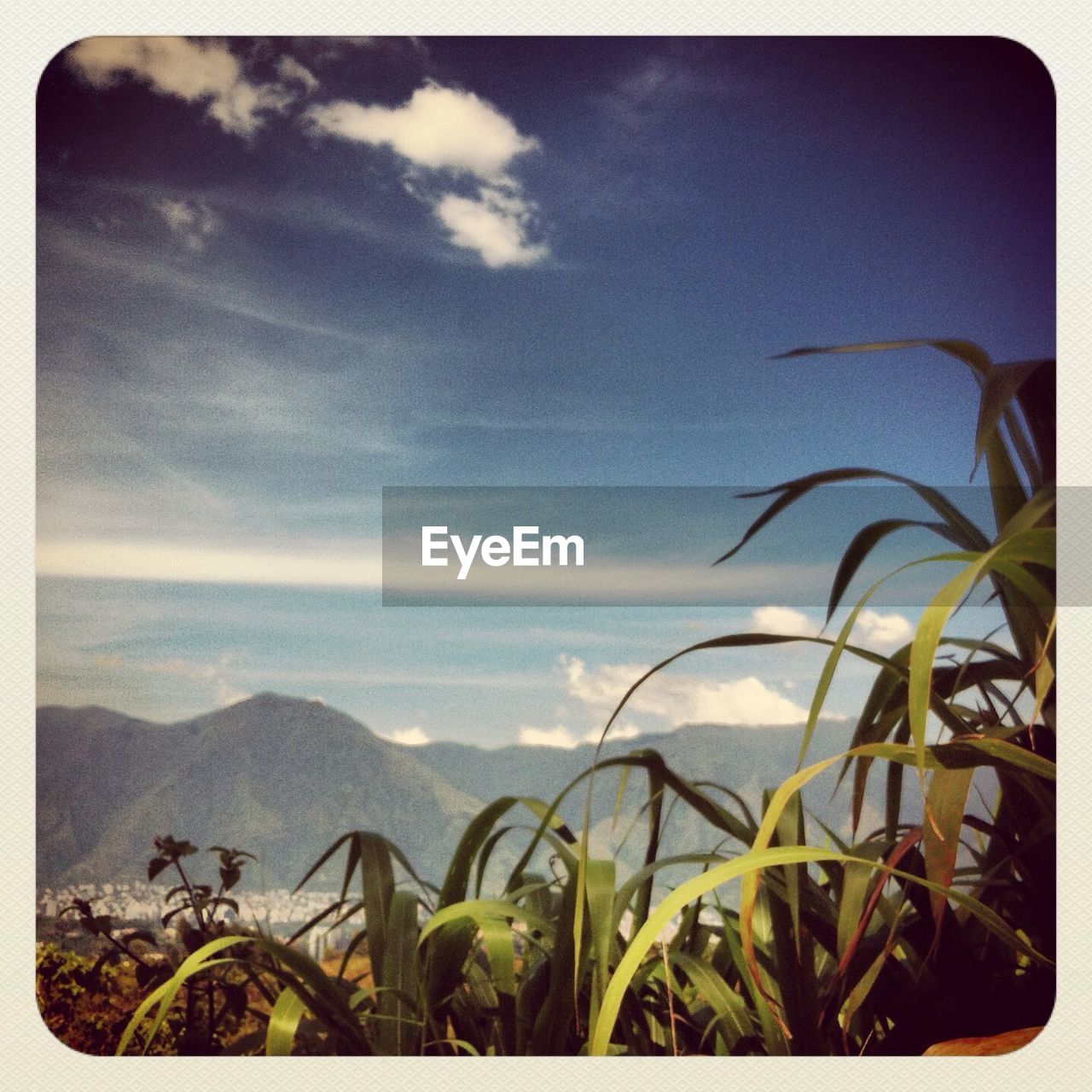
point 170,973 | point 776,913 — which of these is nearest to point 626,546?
point 776,913

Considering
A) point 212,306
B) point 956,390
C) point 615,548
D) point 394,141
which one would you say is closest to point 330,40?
point 394,141

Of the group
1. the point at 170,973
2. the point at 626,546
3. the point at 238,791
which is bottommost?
the point at 170,973

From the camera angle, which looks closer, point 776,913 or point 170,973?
point 776,913

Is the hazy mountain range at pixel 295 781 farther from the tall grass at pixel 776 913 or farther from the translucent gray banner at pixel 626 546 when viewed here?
the translucent gray banner at pixel 626 546

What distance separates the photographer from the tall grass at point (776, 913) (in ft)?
2.91

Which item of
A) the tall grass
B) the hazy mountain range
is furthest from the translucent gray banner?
the hazy mountain range

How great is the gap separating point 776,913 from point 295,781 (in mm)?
463

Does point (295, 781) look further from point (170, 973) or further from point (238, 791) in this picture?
point (170, 973)

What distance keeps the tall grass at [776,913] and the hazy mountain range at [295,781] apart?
22 millimetres

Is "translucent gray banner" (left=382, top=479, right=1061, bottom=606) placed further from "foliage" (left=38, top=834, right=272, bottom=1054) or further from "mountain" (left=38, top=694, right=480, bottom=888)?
"foliage" (left=38, top=834, right=272, bottom=1054)

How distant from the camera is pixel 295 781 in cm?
101

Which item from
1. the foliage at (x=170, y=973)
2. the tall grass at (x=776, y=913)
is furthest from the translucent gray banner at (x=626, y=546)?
the foliage at (x=170, y=973)

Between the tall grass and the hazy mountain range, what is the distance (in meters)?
0.02

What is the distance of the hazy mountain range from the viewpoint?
0.99 metres
